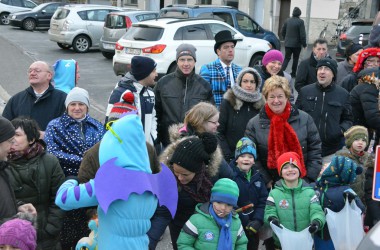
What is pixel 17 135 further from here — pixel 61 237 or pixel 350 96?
pixel 350 96

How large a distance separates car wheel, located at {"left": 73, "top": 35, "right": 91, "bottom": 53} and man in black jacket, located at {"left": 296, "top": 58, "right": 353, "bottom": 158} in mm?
17474

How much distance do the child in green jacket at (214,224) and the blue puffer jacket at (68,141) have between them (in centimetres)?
118

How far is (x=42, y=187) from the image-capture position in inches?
170

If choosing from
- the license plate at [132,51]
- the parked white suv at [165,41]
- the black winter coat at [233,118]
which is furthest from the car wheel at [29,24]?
the black winter coat at [233,118]

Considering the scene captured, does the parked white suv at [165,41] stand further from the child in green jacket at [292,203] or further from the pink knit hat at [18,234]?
the pink knit hat at [18,234]

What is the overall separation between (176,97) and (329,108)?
5.58ft

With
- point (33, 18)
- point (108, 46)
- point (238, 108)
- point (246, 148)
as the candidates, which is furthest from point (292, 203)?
point (33, 18)

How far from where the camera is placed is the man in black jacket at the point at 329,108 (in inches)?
245

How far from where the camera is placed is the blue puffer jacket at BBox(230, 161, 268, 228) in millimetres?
4832

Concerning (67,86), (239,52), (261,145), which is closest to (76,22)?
(239,52)

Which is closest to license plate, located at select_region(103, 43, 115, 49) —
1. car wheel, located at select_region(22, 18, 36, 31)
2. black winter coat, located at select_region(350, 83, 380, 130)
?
car wheel, located at select_region(22, 18, 36, 31)

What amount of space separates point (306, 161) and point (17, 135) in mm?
2666

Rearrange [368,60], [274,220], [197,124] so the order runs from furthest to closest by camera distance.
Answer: [368,60] → [274,220] → [197,124]

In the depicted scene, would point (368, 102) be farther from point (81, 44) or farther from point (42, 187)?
point (81, 44)
